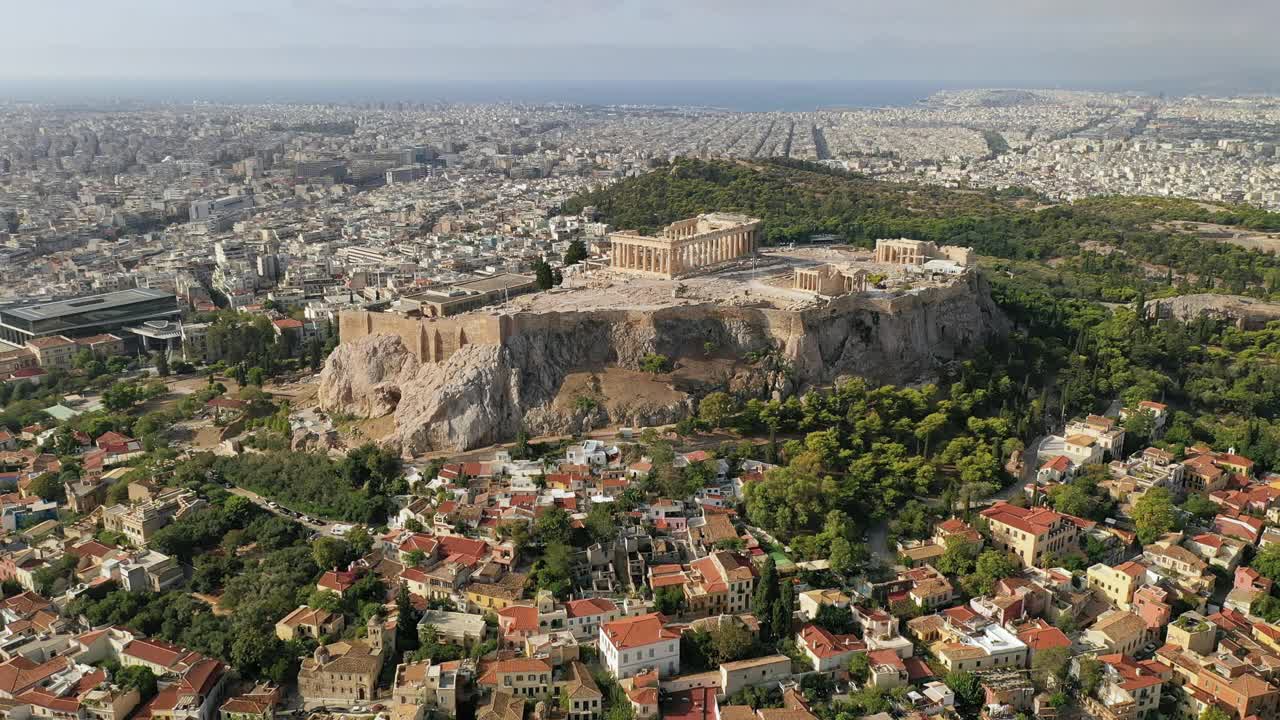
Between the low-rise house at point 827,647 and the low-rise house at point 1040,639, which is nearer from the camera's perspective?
the low-rise house at point 827,647

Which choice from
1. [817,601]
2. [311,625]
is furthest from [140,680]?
[817,601]

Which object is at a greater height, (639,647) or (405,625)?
(639,647)

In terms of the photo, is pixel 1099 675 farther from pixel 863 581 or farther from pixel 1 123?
pixel 1 123

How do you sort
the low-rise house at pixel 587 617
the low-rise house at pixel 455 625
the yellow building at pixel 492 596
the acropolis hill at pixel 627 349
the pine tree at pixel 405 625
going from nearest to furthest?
the pine tree at pixel 405 625
the low-rise house at pixel 455 625
the low-rise house at pixel 587 617
the yellow building at pixel 492 596
the acropolis hill at pixel 627 349

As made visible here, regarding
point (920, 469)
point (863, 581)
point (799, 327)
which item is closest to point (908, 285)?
point (799, 327)

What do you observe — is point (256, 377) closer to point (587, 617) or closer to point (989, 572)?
point (587, 617)

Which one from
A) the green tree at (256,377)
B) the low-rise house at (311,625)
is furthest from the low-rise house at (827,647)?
the green tree at (256,377)

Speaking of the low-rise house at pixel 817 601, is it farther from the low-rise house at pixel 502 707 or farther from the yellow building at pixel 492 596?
the low-rise house at pixel 502 707
